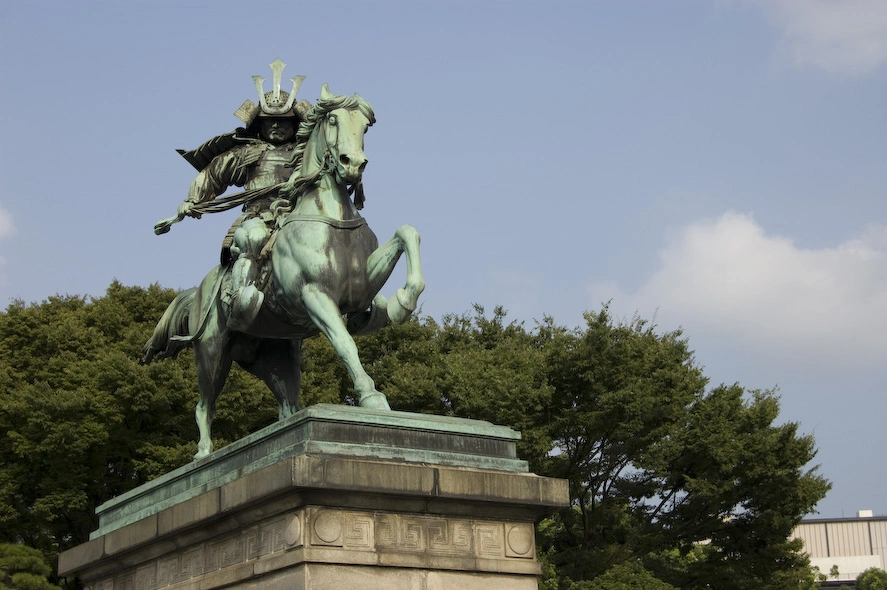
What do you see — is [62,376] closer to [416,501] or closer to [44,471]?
[44,471]

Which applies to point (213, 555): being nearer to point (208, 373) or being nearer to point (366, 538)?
point (366, 538)

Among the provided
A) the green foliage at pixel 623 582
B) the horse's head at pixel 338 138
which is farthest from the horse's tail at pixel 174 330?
the green foliage at pixel 623 582

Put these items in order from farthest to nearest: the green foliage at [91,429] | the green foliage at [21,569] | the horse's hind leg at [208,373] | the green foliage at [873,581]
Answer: the green foliage at [873,581] → the green foliage at [91,429] → the green foliage at [21,569] → the horse's hind leg at [208,373]

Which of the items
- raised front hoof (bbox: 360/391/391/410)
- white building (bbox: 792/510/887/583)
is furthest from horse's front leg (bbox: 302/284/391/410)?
white building (bbox: 792/510/887/583)

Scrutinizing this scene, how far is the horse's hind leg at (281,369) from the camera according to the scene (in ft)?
39.5

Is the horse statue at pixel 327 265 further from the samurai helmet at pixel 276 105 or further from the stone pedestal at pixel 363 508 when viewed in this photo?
the samurai helmet at pixel 276 105

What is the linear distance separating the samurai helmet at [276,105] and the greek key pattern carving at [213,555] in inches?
177

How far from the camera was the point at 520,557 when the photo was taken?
982cm

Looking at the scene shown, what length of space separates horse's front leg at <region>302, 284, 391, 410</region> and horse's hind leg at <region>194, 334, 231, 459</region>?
5.49 ft

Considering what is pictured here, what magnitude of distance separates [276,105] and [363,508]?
5153 millimetres

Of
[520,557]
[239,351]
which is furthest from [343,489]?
[239,351]

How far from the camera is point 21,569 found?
24.7 metres

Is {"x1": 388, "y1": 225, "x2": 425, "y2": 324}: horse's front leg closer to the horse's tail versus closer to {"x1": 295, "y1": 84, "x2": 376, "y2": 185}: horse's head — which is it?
{"x1": 295, "y1": 84, "x2": 376, "y2": 185}: horse's head

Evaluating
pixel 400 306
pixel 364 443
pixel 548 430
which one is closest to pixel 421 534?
pixel 364 443
